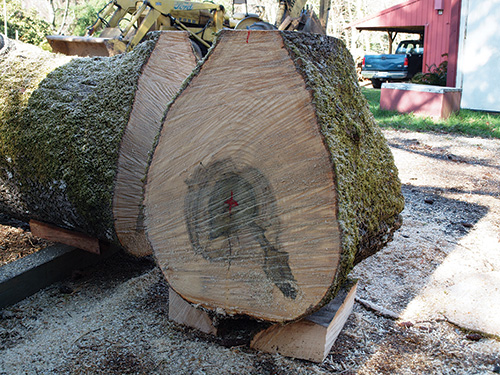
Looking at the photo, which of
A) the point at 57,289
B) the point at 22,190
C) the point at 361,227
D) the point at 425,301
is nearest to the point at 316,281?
the point at 361,227

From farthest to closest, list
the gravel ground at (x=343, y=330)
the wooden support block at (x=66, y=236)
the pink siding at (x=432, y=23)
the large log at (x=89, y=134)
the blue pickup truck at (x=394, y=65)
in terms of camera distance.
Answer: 1. the blue pickup truck at (x=394, y=65)
2. the pink siding at (x=432, y=23)
3. the wooden support block at (x=66, y=236)
4. the large log at (x=89, y=134)
5. the gravel ground at (x=343, y=330)

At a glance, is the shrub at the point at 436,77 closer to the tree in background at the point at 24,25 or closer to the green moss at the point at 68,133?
the green moss at the point at 68,133

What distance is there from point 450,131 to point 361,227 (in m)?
6.51

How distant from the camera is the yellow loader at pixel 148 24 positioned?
8.30 m

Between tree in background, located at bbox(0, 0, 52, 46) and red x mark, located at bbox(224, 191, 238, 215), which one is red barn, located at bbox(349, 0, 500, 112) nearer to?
red x mark, located at bbox(224, 191, 238, 215)

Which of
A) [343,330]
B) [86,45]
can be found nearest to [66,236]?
[343,330]

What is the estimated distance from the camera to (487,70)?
926cm

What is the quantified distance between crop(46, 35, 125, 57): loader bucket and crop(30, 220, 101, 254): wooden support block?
621 centimetres

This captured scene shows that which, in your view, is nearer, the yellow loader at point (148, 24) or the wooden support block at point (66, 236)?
the wooden support block at point (66, 236)

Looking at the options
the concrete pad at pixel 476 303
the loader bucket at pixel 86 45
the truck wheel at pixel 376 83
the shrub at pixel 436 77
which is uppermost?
the loader bucket at pixel 86 45

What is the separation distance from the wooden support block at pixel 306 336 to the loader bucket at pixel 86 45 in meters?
7.53

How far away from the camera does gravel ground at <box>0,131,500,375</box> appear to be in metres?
1.82

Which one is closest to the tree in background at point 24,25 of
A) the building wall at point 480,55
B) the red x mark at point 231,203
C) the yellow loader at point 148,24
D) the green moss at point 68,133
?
the yellow loader at point 148,24

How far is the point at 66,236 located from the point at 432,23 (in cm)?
1193
